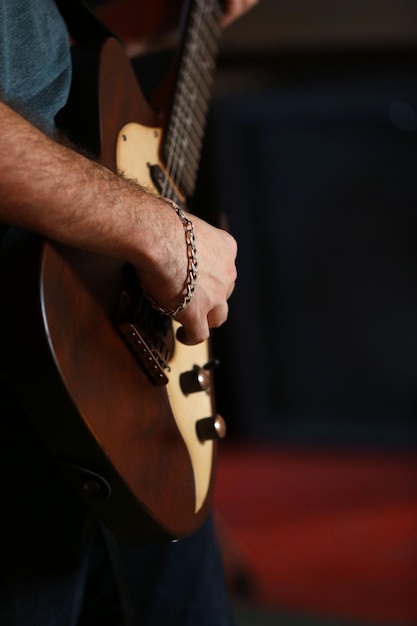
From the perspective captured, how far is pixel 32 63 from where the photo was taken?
2.27ft

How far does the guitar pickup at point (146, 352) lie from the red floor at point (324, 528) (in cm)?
118

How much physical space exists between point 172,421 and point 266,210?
67.0 inches

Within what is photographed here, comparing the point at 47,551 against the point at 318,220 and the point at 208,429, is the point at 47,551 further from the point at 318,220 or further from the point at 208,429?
the point at 318,220

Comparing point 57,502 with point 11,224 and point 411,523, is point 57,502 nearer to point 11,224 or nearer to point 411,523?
point 11,224

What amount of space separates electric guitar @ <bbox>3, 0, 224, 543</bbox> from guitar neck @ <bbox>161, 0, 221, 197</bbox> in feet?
0.06

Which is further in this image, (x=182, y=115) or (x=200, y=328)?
(x=182, y=115)

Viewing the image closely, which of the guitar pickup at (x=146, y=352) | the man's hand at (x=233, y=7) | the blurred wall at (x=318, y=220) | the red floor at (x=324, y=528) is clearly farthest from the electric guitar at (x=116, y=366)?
the blurred wall at (x=318, y=220)

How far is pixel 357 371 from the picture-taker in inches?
95.3

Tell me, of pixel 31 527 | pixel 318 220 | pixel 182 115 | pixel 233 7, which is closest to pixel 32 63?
pixel 182 115

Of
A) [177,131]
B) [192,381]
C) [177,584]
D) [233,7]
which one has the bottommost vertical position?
[177,584]

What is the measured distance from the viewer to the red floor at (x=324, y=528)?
5.87 ft

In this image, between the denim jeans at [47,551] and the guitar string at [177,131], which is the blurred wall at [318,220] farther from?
the denim jeans at [47,551]

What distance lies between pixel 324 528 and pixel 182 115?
1.41m

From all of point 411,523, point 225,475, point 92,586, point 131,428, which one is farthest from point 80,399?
point 225,475
